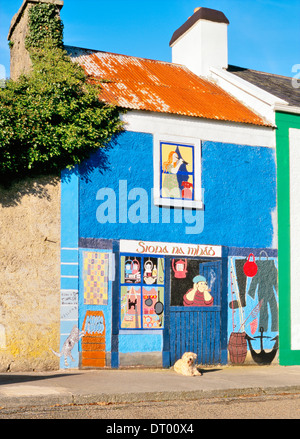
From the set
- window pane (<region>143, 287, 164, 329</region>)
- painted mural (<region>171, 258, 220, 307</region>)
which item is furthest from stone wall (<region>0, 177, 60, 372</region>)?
painted mural (<region>171, 258, 220, 307</region>)

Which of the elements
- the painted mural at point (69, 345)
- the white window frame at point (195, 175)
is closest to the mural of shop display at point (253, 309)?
the white window frame at point (195, 175)

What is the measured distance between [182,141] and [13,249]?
4.76 meters

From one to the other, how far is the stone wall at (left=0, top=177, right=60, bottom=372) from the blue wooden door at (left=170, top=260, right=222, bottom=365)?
9.14 feet

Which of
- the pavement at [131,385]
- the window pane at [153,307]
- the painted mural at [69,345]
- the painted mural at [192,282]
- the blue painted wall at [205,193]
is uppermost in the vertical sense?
the blue painted wall at [205,193]

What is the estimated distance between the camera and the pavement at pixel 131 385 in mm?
8562

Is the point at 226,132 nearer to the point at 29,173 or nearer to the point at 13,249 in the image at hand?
the point at 29,173

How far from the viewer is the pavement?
8.56m

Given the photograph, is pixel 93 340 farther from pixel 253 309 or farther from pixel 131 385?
pixel 253 309

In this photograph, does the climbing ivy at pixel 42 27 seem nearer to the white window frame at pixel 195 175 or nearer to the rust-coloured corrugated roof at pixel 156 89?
the rust-coloured corrugated roof at pixel 156 89

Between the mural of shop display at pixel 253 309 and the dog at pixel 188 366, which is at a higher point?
the mural of shop display at pixel 253 309

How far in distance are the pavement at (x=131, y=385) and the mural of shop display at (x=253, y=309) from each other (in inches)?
40.7

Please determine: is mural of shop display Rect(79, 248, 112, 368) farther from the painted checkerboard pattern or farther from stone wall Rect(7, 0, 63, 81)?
stone wall Rect(7, 0, 63, 81)

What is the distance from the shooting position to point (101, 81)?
1453cm
